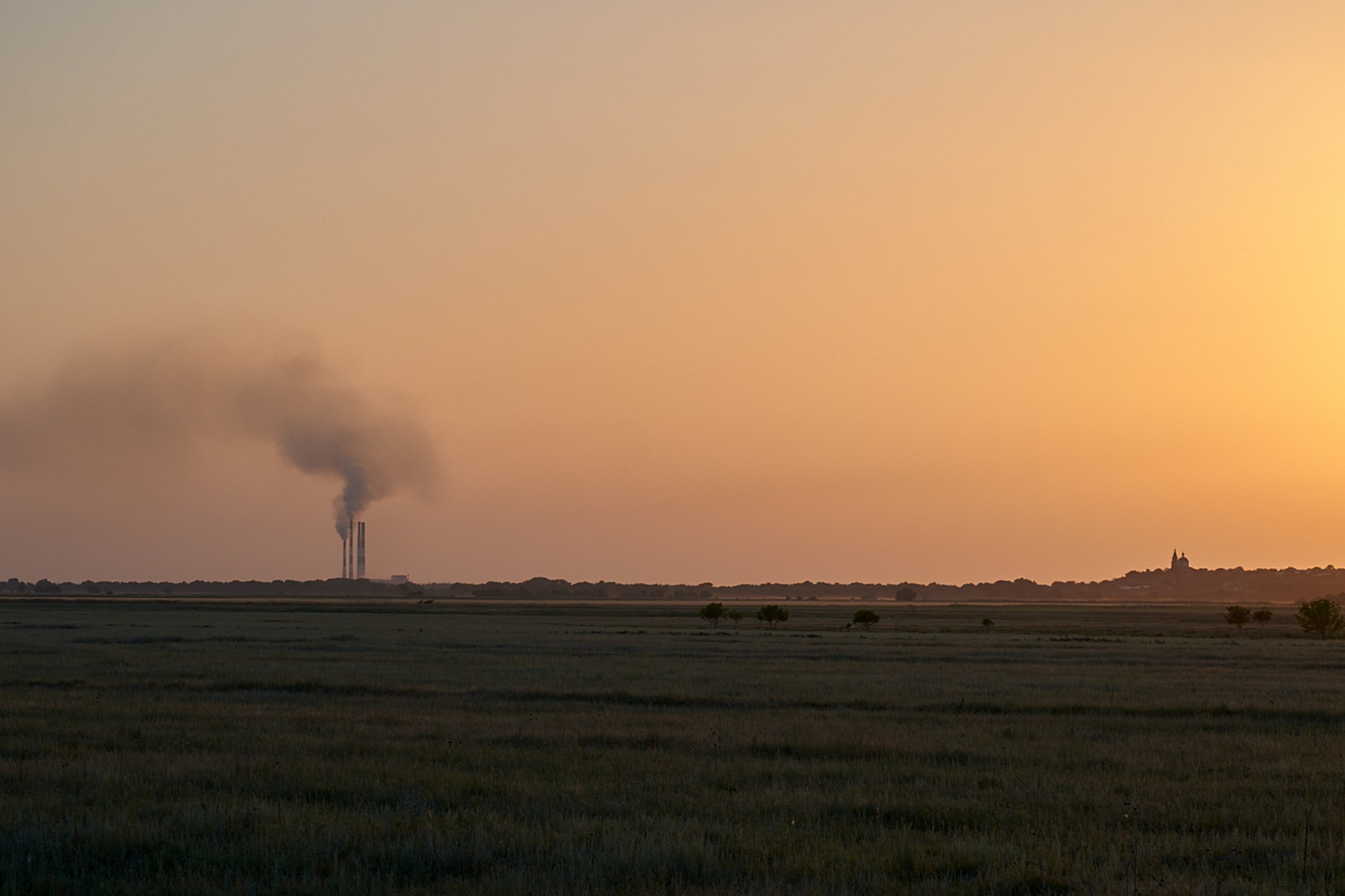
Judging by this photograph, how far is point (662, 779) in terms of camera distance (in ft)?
57.5

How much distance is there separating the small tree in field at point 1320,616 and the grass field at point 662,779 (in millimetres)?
42011

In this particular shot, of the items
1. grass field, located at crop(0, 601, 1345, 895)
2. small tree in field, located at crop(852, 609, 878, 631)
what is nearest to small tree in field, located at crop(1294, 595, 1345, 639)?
small tree in field, located at crop(852, 609, 878, 631)

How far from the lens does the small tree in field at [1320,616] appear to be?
7581 centimetres

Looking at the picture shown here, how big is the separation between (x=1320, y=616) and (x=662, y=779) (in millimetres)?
73266

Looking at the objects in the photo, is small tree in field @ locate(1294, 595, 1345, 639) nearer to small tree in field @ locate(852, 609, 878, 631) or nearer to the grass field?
small tree in field @ locate(852, 609, 878, 631)

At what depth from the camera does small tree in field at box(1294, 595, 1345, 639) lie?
75812mm

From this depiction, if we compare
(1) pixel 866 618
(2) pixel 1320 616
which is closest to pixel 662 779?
(1) pixel 866 618

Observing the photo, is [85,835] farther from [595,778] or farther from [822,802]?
[822,802]

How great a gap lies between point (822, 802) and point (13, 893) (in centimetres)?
972

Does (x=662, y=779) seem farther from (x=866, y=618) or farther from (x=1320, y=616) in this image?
(x=1320, y=616)

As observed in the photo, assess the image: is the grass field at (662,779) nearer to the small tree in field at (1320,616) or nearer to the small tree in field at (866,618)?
the small tree in field at (1320,616)

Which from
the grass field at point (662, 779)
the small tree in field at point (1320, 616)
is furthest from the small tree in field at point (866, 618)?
the grass field at point (662, 779)

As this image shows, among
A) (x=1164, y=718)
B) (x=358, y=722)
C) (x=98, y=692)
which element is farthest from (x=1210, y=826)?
(x=98, y=692)

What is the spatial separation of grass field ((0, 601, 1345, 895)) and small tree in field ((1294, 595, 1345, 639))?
138ft
